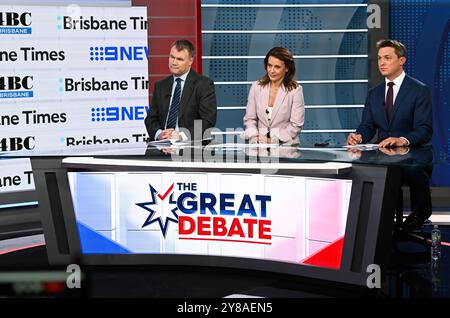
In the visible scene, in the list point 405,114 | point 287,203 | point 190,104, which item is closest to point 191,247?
point 287,203

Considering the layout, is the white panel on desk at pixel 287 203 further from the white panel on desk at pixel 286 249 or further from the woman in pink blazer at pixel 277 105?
the woman in pink blazer at pixel 277 105

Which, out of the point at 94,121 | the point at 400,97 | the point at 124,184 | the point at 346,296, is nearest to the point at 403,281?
the point at 346,296

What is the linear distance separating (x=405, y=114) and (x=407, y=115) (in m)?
0.01

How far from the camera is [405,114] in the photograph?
5105 mm

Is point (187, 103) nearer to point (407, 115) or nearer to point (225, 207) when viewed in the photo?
point (225, 207)

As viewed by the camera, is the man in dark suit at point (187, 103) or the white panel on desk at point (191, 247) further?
the man in dark suit at point (187, 103)

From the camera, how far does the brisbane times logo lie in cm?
443

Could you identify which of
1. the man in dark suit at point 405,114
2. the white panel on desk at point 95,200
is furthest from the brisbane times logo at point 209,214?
the man in dark suit at point 405,114

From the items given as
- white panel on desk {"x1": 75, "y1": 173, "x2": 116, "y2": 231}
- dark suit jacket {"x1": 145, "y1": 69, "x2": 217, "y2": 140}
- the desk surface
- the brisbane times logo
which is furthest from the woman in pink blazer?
white panel on desk {"x1": 75, "y1": 173, "x2": 116, "y2": 231}

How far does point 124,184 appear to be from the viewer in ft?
15.3

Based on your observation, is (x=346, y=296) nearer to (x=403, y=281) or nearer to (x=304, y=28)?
(x=403, y=281)

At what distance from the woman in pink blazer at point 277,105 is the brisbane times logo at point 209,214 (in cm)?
76

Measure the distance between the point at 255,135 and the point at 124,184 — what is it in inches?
41.0

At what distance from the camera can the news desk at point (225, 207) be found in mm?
4105
